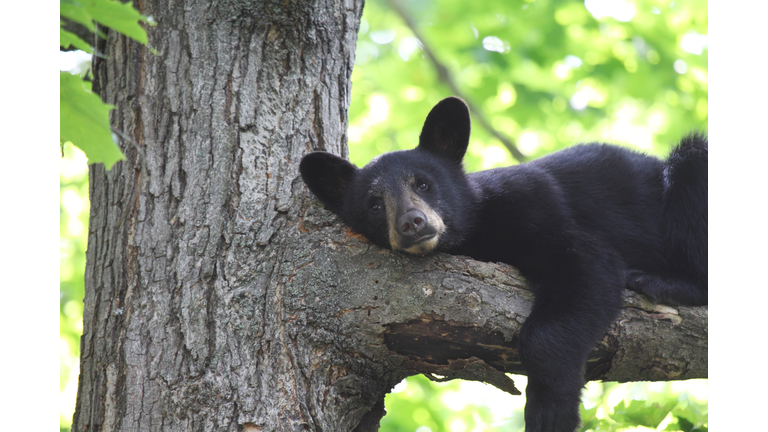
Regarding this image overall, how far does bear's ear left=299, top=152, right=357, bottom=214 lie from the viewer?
117 inches

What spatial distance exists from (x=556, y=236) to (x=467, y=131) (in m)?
0.98

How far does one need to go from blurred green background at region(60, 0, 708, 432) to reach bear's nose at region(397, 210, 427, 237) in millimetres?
2799

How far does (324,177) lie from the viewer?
3.02 metres

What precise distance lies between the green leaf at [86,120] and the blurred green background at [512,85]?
13.2ft

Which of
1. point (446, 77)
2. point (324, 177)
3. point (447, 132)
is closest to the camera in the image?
point (324, 177)

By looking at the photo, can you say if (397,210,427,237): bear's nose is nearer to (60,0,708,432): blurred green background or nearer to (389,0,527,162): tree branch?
(60,0,708,432): blurred green background

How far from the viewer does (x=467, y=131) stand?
12.1 ft

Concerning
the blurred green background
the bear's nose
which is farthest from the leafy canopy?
the blurred green background

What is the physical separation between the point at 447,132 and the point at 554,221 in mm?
1003

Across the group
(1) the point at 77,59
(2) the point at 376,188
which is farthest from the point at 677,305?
(1) the point at 77,59

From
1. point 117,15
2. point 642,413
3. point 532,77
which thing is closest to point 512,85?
point 532,77

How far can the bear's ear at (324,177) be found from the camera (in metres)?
2.97

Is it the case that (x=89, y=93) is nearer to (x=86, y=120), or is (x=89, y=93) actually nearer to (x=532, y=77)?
(x=86, y=120)

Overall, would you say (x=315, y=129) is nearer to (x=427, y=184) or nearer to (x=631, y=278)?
(x=427, y=184)
